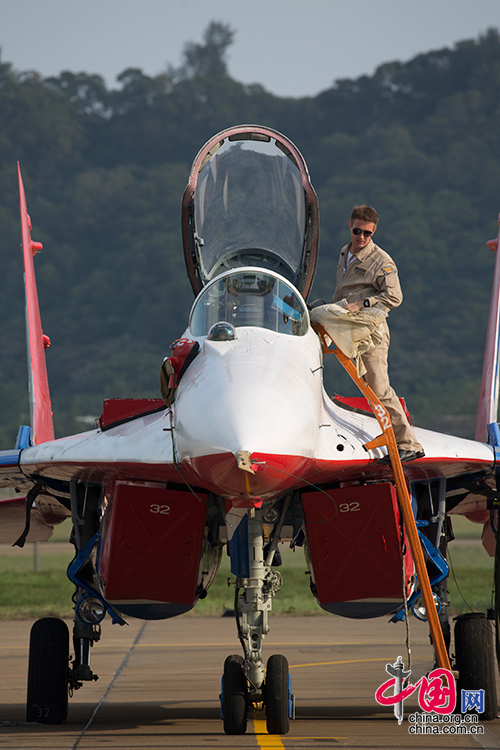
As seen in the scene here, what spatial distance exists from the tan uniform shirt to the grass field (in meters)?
5.26

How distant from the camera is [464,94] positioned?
408ft

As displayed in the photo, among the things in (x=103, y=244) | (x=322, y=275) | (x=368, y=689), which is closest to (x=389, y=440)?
(x=368, y=689)

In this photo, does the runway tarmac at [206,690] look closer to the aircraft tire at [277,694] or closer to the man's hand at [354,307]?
the aircraft tire at [277,694]

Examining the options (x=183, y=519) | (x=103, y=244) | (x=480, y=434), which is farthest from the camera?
(x=103, y=244)

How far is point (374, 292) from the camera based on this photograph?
7.30 metres

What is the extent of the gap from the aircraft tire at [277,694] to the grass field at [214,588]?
16.2 feet

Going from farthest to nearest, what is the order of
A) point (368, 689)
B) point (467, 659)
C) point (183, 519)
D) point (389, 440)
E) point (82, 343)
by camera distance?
1. point (82, 343)
2. point (368, 689)
3. point (467, 659)
4. point (183, 519)
5. point (389, 440)

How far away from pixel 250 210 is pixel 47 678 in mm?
4433

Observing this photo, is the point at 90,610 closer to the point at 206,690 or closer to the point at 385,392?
the point at 206,690

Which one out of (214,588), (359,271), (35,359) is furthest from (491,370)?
(214,588)

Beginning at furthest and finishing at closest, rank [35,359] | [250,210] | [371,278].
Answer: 1. [35,359]
2. [250,210]
3. [371,278]

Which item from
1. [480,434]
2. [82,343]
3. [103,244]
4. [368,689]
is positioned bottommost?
[368,689]

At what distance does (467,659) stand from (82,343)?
→ 311ft

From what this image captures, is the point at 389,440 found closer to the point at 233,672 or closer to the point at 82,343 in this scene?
the point at 233,672
